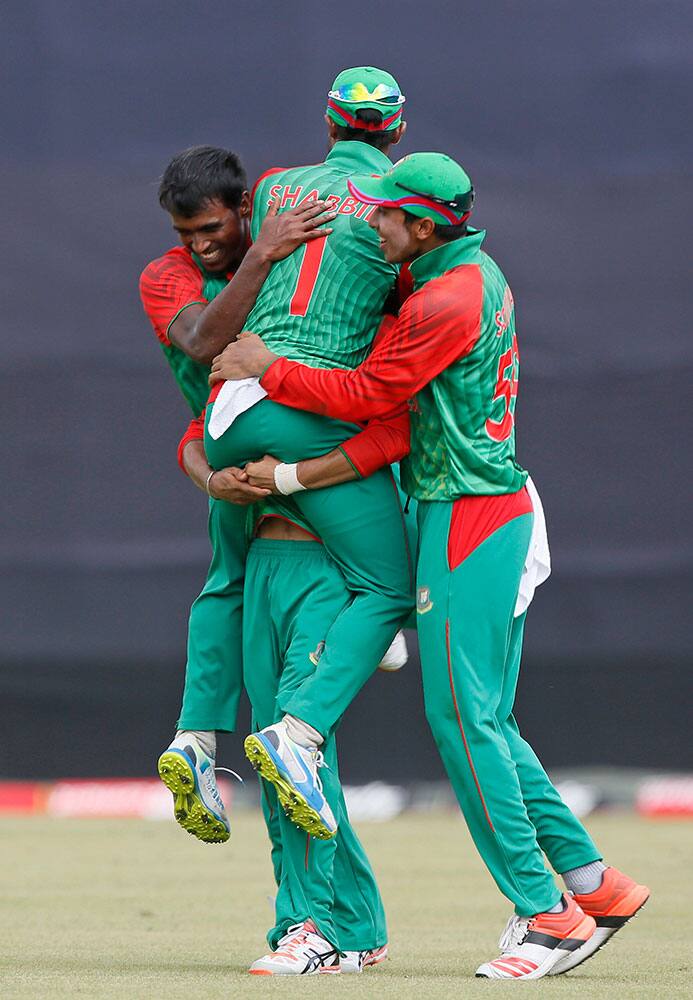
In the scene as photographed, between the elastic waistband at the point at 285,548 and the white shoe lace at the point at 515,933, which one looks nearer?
the white shoe lace at the point at 515,933

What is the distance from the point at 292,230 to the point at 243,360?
22 centimetres

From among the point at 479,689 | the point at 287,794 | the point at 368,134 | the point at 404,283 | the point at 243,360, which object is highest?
the point at 368,134

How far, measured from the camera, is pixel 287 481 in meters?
2.55

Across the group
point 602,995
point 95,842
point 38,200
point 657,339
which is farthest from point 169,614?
point 602,995

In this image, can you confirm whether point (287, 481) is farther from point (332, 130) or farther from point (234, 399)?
point (332, 130)

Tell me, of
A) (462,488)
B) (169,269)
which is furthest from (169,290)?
(462,488)

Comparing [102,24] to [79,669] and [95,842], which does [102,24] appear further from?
[95,842]

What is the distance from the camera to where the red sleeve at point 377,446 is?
8.39 feet

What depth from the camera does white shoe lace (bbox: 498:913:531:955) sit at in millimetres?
2467

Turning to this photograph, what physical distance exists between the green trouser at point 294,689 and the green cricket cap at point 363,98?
0.70 m

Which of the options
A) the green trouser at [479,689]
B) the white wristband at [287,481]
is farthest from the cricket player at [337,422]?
the green trouser at [479,689]

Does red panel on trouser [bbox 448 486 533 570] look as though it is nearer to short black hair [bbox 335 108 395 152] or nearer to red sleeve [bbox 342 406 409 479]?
red sleeve [bbox 342 406 409 479]

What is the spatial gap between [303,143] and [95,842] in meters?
2.25

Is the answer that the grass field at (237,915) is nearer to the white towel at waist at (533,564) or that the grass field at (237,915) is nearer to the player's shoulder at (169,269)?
the white towel at waist at (533,564)
